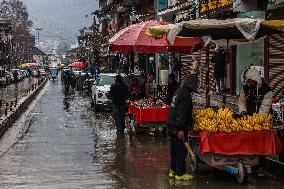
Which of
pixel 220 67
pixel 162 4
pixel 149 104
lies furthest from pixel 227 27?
pixel 162 4

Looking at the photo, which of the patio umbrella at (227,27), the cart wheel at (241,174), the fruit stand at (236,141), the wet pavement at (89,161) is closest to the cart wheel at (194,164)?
the wet pavement at (89,161)

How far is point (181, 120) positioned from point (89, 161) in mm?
3578

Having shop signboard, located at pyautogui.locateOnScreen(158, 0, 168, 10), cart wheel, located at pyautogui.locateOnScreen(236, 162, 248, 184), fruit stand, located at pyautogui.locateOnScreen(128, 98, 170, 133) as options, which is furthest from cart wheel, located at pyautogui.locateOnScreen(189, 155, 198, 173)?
shop signboard, located at pyautogui.locateOnScreen(158, 0, 168, 10)

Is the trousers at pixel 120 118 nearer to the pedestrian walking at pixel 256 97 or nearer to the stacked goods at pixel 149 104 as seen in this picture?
the stacked goods at pixel 149 104

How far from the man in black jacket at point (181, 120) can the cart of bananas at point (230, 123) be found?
284 mm

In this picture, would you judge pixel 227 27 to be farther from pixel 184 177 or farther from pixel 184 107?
pixel 184 177

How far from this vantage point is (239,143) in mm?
10219

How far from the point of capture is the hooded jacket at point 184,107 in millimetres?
10203

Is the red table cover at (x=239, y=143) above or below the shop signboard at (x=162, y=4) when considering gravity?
below

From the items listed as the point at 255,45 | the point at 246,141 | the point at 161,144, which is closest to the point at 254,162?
the point at 246,141

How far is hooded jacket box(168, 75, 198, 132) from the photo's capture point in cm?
1020

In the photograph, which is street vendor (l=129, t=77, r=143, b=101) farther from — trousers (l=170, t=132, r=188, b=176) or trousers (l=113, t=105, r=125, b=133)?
trousers (l=170, t=132, r=188, b=176)

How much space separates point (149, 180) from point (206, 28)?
2894 millimetres

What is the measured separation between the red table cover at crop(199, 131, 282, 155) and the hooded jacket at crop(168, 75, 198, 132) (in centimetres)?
38
